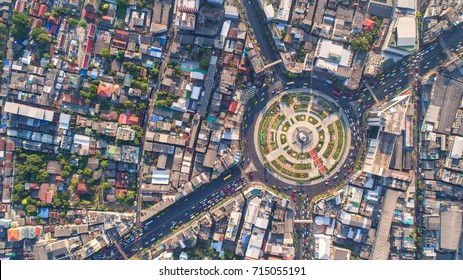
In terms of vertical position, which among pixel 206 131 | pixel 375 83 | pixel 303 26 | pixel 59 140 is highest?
pixel 303 26

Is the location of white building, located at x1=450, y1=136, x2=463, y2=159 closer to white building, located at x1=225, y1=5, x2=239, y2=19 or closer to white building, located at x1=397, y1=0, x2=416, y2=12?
white building, located at x1=397, y1=0, x2=416, y2=12

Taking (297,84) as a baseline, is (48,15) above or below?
above

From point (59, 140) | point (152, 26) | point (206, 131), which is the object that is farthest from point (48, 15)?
point (206, 131)

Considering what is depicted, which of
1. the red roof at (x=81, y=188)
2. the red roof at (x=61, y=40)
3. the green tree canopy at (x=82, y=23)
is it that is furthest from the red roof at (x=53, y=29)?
the red roof at (x=81, y=188)

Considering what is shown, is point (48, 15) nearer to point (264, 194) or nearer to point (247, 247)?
point (264, 194)

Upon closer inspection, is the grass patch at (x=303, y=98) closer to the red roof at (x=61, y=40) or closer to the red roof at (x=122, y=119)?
the red roof at (x=122, y=119)

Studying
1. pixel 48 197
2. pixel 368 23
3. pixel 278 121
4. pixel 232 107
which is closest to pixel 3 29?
pixel 48 197
